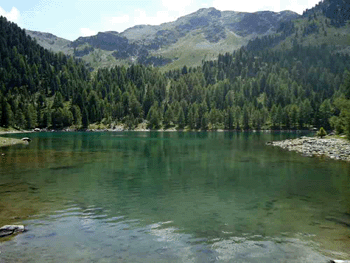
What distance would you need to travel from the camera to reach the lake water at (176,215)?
15.0 metres

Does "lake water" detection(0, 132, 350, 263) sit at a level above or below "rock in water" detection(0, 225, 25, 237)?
below

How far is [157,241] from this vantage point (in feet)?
53.8

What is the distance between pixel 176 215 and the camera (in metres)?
21.4

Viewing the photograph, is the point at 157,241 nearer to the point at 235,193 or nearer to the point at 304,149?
the point at 235,193

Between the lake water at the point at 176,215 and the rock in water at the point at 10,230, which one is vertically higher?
the rock in water at the point at 10,230

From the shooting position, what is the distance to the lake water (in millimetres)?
14969

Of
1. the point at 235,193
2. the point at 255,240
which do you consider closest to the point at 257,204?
the point at 235,193

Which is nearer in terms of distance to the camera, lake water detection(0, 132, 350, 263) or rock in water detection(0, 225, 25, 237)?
lake water detection(0, 132, 350, 263)

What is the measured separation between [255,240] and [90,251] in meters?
9.01

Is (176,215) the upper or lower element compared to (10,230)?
lower

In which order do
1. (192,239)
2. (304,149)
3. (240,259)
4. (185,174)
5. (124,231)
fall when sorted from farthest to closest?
(304,149) < (185,174) < (124,231) < (192,239) < (240,259)

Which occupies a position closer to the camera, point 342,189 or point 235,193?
point 235,193

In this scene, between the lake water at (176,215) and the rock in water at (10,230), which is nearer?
the lake water at (176,215)

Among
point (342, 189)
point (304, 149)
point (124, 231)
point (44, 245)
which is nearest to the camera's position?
point (44, 245)
